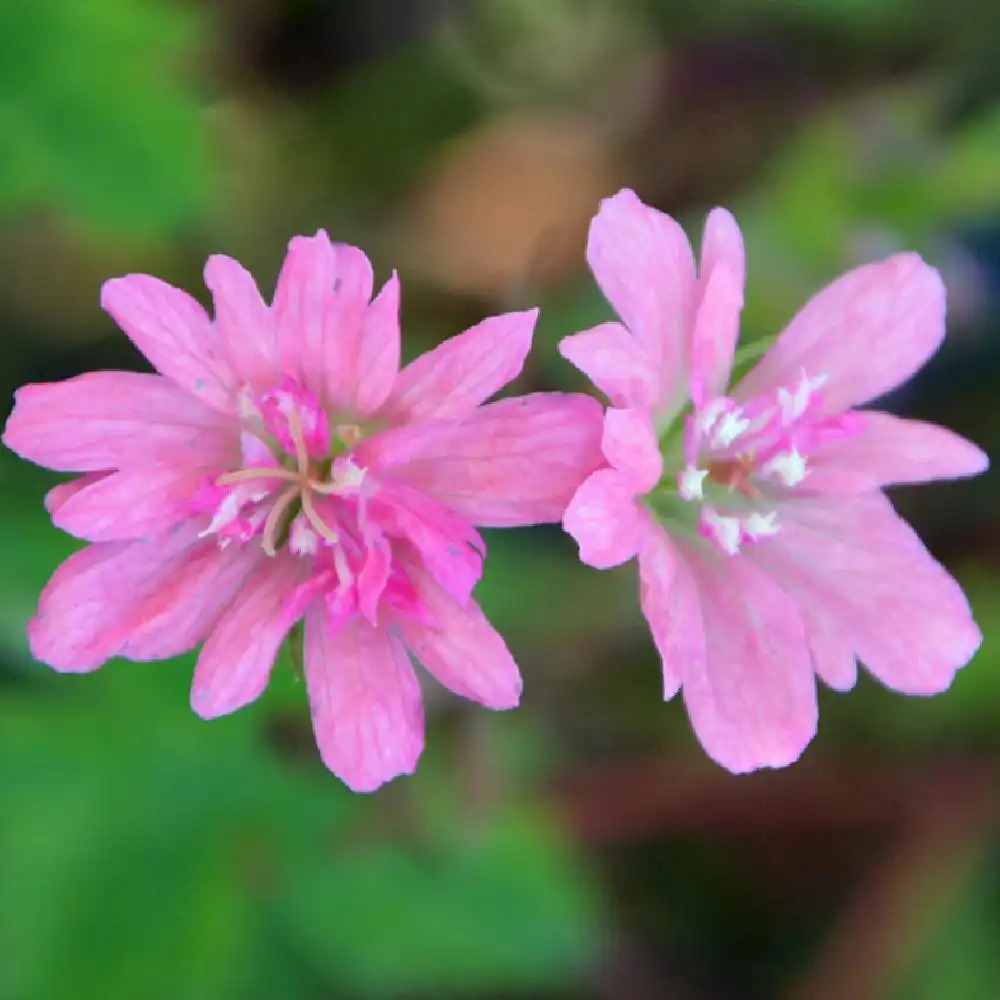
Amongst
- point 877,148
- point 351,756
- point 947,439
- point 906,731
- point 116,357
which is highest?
point 877,148

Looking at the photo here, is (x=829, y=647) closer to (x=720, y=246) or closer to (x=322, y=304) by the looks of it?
(x=720, y=246)

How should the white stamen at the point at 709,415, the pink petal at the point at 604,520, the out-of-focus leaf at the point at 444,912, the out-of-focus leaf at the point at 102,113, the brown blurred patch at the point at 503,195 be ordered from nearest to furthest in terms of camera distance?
1. the pink petal at the point at 604,520
2. the white stamen at the point at 709,415
3. the out-of-focus leaf at the point at 102,113
4. the out-of-focus leaf at the point at 444,912
5. the brown blurred patch at the point at 503,195

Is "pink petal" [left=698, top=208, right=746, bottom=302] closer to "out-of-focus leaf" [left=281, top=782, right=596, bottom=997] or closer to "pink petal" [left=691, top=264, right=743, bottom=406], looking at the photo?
"pink petal" [left=691, top=264, right=743, bottom=406]

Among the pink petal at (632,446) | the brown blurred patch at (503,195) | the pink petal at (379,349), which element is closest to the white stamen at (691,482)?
the pink petal at (632,446)

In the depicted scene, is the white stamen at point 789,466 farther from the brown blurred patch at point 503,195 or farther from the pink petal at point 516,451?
the brown blurred patch at point 503,195

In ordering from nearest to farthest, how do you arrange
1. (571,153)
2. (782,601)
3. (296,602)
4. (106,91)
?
1. (296,602)
2. (782,601)
3. (106,91)
4. (571,153)

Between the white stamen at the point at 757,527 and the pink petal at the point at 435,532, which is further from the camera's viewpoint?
the white stamen at the point at 757,527

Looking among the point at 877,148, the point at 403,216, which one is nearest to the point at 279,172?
the point at 403,216

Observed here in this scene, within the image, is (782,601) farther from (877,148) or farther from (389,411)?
(877,148)
